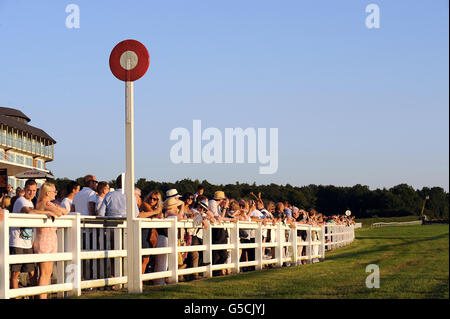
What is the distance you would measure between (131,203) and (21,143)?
106 m

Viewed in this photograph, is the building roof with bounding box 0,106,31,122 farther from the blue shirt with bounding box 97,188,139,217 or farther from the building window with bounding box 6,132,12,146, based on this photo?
the blue shirt with bounding box 97,188,139,217

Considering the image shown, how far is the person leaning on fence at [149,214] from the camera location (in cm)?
1352

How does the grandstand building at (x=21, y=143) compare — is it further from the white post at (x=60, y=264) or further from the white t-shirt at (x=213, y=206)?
the white post at (x=60, y=264)

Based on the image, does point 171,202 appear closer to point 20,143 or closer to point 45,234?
point 45,234

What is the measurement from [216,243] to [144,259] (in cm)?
384

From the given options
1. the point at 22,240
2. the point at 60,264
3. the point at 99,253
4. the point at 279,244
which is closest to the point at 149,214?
the point at 99,253

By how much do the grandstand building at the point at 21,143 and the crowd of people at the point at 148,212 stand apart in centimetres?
7875

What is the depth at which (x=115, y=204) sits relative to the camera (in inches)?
532

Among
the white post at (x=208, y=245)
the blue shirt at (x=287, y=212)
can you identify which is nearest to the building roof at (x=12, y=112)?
the blue shirt at (x=287, y=212)
